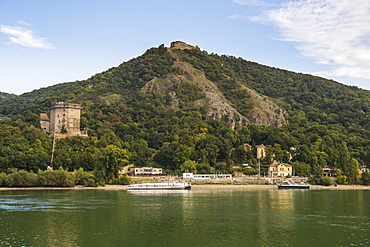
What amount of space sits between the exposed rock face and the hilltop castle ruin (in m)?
52.7

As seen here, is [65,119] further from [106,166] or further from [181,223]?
[181,223]

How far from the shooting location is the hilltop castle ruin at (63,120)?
409 feet

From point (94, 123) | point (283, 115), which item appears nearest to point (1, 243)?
point (94, 123)

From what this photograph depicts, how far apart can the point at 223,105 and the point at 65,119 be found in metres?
68.0

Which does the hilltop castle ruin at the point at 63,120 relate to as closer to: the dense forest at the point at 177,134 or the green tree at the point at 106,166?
the dense forest at the point at 177,134

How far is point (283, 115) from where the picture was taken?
17800 centimetres

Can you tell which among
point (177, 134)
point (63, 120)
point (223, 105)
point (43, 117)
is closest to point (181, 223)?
point (63, 120)

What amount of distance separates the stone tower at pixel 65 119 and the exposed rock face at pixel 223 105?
173 feet

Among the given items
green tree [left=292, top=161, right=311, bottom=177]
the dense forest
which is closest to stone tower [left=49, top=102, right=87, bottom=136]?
the dense forest

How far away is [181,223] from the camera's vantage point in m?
44.4

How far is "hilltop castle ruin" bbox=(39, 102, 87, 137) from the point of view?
4914 inches

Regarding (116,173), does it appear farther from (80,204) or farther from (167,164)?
(80,204)

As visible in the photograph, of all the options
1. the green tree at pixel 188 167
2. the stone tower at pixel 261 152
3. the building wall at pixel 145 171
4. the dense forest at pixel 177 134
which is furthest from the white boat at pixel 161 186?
the stone tower at pixel 261 152

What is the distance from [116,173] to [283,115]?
330 feet
